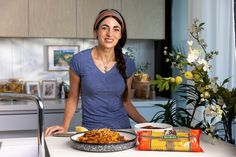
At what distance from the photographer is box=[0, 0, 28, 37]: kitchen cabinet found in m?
3.37

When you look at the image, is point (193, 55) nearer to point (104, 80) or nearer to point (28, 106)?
point (104, 80)

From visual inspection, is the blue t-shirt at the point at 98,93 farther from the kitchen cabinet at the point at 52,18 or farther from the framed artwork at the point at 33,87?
the framed artwork at the point at 33,87

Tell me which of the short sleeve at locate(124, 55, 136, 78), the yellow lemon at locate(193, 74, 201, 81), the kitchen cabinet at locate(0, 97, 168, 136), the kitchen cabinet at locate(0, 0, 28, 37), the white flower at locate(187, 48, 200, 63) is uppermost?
the kitchen cabinet at locate(0, 0, 28, 37)

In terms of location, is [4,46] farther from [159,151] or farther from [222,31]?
[159,151]

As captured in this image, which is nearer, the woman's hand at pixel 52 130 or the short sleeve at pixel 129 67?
the woman's hand at pixel 52 130

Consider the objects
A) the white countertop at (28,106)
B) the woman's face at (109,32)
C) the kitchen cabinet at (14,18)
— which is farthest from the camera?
the kitchen cabinet at (14,18)

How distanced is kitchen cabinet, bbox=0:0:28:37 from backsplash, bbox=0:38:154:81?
1.13 ft

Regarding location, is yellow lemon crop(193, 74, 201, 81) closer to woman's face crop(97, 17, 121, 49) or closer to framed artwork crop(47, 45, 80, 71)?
woman's face crop(97, 17, 121, 49)

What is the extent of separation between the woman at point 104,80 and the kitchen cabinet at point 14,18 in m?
1.59

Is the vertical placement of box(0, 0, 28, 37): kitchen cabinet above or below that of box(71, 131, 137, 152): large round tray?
above

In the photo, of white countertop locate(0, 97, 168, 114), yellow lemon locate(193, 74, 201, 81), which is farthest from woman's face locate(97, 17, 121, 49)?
white countertop locate(0, 97, 168, 114)

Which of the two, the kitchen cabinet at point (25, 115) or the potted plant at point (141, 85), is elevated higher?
the potted plant at point (141, 85)

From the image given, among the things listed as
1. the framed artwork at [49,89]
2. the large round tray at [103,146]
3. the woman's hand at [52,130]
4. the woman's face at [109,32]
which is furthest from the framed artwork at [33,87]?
the large round tray at [103,146]

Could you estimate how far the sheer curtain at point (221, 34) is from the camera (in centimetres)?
285
